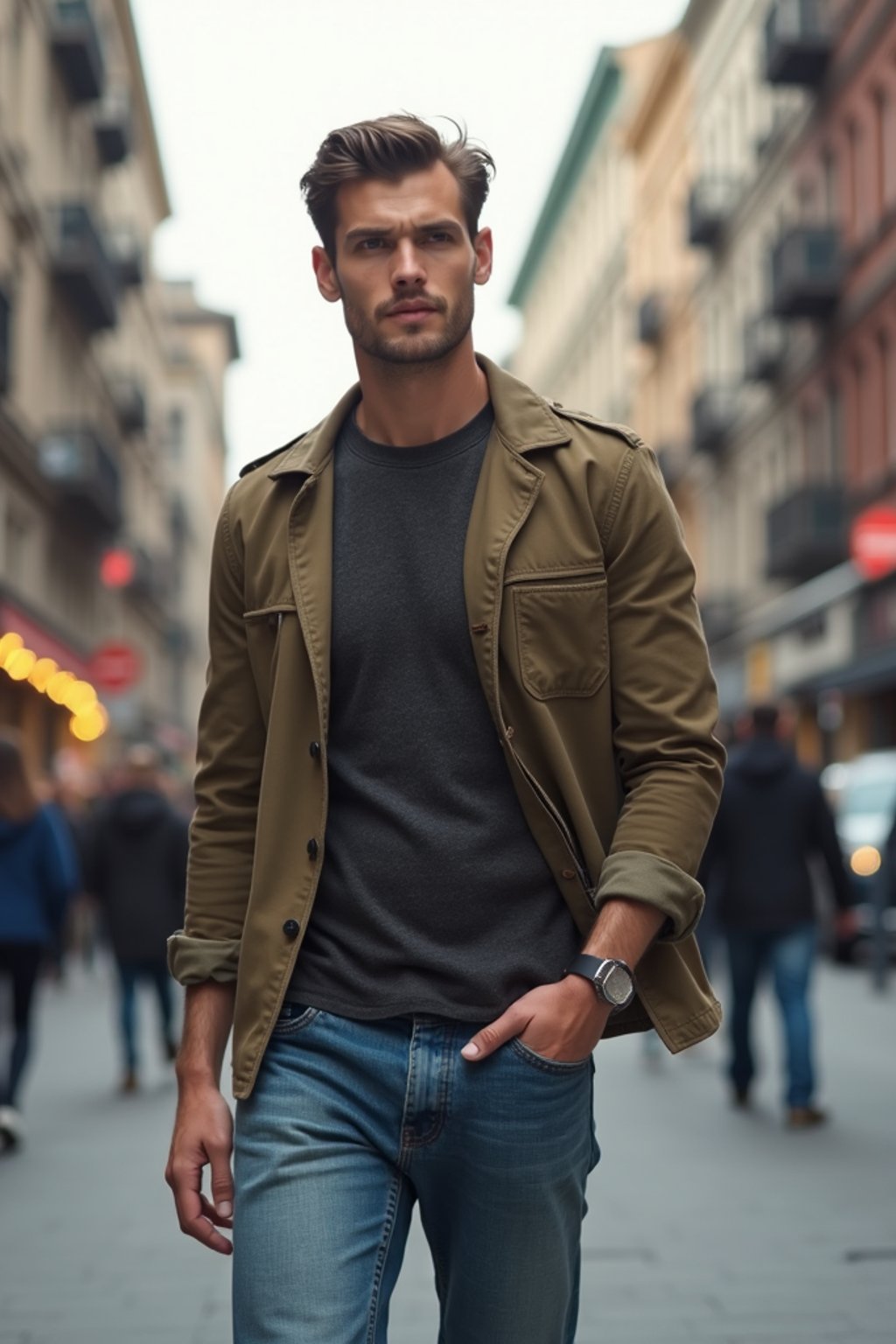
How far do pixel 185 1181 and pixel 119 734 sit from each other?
40125mm

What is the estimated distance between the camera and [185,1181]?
9.30ft

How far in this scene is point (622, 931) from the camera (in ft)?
A: 8.77

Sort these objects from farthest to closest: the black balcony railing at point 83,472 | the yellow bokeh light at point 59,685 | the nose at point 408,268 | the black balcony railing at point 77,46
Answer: the black balcony railing at point 77,46 < the black balcony railing at point 83,472 < the yellow bokeh light at point 59,685 < the nose at point 408,268

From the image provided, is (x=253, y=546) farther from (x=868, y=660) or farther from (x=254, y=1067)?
(x=868, y=660)

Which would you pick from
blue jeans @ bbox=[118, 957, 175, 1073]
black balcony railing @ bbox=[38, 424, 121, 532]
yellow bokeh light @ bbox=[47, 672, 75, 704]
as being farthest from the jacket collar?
black balcony railing @ bbox=[38, 424, 121, 532]

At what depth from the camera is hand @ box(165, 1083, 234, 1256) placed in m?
2.82

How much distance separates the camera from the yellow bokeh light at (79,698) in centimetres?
3163

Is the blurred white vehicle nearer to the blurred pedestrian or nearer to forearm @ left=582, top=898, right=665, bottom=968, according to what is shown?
the blurred pedestrian

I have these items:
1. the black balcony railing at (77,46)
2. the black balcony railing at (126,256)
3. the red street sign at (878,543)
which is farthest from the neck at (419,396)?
the black balcony railing at (126,256)

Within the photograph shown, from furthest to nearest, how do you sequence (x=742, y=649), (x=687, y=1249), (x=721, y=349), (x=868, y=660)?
(x=721, y=349)
(x=742, y=649)
(x=868, y=660)
(x=687, y=1249)

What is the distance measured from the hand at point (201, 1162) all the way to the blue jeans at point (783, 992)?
6882 millimetres

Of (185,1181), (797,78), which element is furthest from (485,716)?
(797,78)

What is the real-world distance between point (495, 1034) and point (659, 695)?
501mm

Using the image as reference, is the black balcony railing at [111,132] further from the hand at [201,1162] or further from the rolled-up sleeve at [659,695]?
the hand at [201,1162]
